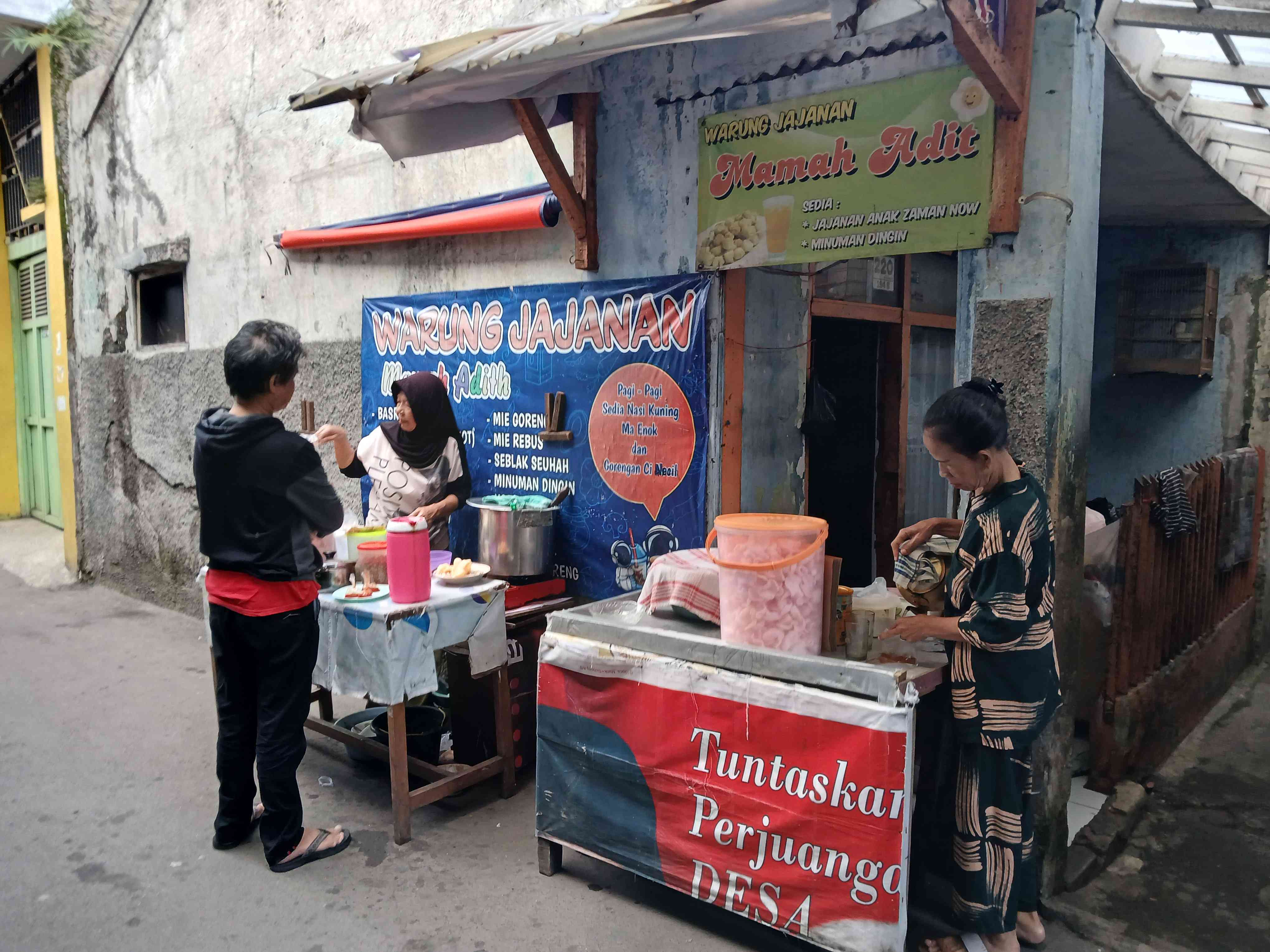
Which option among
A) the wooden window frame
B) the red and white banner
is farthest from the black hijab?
the wooden window frame

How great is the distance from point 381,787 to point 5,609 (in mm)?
5187

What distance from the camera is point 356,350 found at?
5578 millimetres

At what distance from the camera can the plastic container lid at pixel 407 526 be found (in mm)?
3477

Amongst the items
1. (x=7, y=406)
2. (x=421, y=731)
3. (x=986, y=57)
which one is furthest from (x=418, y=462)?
(x=7, y=406)

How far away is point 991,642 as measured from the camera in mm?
2574

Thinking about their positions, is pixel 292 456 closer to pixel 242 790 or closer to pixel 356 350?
pixel 242 790

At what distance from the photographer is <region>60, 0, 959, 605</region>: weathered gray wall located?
155 inches

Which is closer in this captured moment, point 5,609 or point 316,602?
point 316,602

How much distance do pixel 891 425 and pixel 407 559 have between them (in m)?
3.46

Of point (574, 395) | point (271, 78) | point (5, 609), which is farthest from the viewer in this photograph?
point (5, 609)

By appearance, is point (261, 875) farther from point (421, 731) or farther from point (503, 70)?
point (503, 70)

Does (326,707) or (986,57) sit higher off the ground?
(986,57)

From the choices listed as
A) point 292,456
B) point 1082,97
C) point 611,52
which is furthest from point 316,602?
point 1082,97

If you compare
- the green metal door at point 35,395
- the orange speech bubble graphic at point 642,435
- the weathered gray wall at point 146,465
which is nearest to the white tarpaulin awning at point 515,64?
the orange speech bubble graphic at point 642,435
